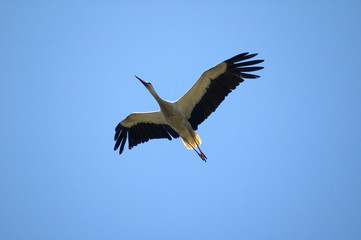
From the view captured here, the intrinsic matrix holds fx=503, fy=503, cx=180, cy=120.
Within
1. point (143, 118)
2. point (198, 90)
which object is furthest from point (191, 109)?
point (143, 118)

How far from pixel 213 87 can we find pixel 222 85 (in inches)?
7.2

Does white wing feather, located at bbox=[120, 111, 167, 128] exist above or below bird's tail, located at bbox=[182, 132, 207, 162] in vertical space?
above

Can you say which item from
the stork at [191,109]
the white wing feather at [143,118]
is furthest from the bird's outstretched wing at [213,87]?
the white wing feather at [143,118]

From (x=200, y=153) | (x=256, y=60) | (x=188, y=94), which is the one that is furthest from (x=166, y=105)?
(x=256, y=60)

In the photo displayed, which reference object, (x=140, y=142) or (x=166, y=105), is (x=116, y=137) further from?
(x=166, y=105)

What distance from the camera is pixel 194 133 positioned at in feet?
30.9

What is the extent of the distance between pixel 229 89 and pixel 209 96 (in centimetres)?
43

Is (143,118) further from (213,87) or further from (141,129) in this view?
(213,87)

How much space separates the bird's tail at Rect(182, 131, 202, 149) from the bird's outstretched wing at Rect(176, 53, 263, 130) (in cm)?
18

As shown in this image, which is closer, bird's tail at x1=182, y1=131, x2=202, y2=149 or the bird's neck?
the bird's neck

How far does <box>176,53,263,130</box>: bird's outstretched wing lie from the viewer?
29.1 ft

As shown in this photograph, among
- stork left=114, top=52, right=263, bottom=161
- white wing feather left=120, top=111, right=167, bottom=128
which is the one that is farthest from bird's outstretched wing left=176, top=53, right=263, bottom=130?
white wing feather left=120, top=111, right=167, bottom=128

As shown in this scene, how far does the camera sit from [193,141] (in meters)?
9.48

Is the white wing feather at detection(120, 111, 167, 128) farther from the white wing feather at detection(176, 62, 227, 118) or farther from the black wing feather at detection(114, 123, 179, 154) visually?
the white wing feather at detection(176, 62, 227, 118)
